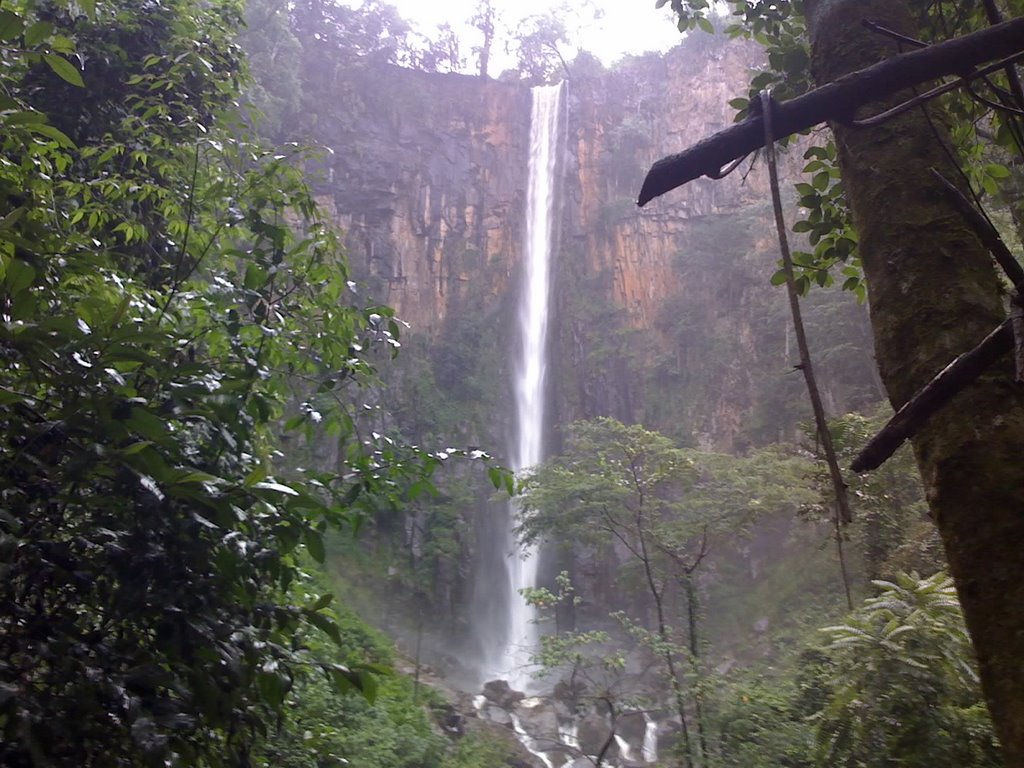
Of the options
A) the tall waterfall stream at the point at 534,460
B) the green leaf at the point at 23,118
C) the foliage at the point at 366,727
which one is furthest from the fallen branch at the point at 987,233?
the tall waterfall stream at the point at 534,460

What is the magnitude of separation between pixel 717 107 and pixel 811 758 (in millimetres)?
21554

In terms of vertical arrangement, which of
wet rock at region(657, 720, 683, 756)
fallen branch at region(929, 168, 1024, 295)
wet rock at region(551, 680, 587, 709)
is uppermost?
wet rock at region(551, 680, 587, 709)

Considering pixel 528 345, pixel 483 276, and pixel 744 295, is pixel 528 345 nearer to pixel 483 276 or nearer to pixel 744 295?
pixel 483 276

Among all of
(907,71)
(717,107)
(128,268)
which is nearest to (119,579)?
(907,71)

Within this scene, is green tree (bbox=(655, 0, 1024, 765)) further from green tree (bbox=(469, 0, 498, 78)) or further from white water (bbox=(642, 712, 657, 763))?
green tree (bbox=(469, 0, 498, 78))

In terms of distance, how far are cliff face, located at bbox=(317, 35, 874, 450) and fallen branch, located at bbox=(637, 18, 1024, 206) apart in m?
18.1

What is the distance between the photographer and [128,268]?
362 centimetres

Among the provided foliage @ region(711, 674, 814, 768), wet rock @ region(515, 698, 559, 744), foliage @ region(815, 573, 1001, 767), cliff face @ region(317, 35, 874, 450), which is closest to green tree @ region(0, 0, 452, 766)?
foliage @ region(815, 573, 1001, 767)

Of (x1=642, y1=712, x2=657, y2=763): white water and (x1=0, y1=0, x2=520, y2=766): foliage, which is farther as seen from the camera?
(x1=642, y1=712, x2=657, y2=763): white water

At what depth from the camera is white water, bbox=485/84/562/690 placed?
1731 cm

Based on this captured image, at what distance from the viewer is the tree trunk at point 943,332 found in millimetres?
1021

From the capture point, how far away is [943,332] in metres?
1.24

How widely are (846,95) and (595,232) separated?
73.0 feet

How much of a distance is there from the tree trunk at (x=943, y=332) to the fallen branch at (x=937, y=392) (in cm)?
5
